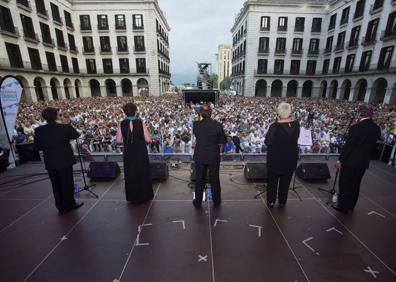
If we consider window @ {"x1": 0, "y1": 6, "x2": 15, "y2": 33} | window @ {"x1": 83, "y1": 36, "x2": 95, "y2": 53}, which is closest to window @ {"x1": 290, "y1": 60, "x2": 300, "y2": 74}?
window @ {"x1": 83, "y1": 36, "x2": 95, "y2": 53}

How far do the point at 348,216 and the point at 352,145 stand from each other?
1205mm

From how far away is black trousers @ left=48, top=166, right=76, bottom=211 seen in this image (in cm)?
330

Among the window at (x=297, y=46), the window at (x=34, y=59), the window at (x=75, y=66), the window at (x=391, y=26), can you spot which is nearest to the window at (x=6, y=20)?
the window at (x=34, y=59)

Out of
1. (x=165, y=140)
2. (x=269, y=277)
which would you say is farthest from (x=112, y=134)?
(x=269, y=277)

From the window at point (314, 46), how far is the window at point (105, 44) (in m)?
32.3

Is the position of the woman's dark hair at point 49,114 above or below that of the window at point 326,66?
below

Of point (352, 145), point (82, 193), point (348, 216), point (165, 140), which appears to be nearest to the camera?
point (352, 145)

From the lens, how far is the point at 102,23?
3206 centimetres

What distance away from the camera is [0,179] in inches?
192

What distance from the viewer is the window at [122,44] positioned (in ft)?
108

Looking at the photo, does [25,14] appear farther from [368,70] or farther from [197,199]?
[368,70]

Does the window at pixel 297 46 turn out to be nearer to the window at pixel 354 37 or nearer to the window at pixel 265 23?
the window at pixel 265 23

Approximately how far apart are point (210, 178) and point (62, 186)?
2.42 metres

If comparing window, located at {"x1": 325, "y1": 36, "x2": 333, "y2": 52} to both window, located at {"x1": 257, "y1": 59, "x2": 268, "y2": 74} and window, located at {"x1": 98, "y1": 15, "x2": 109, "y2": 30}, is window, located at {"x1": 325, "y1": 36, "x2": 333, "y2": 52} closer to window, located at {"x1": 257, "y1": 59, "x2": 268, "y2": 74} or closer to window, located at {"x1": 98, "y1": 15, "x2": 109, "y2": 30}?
window, located at {"x1": 257, "y1": 59, "x2": 268, "y2": 74}
